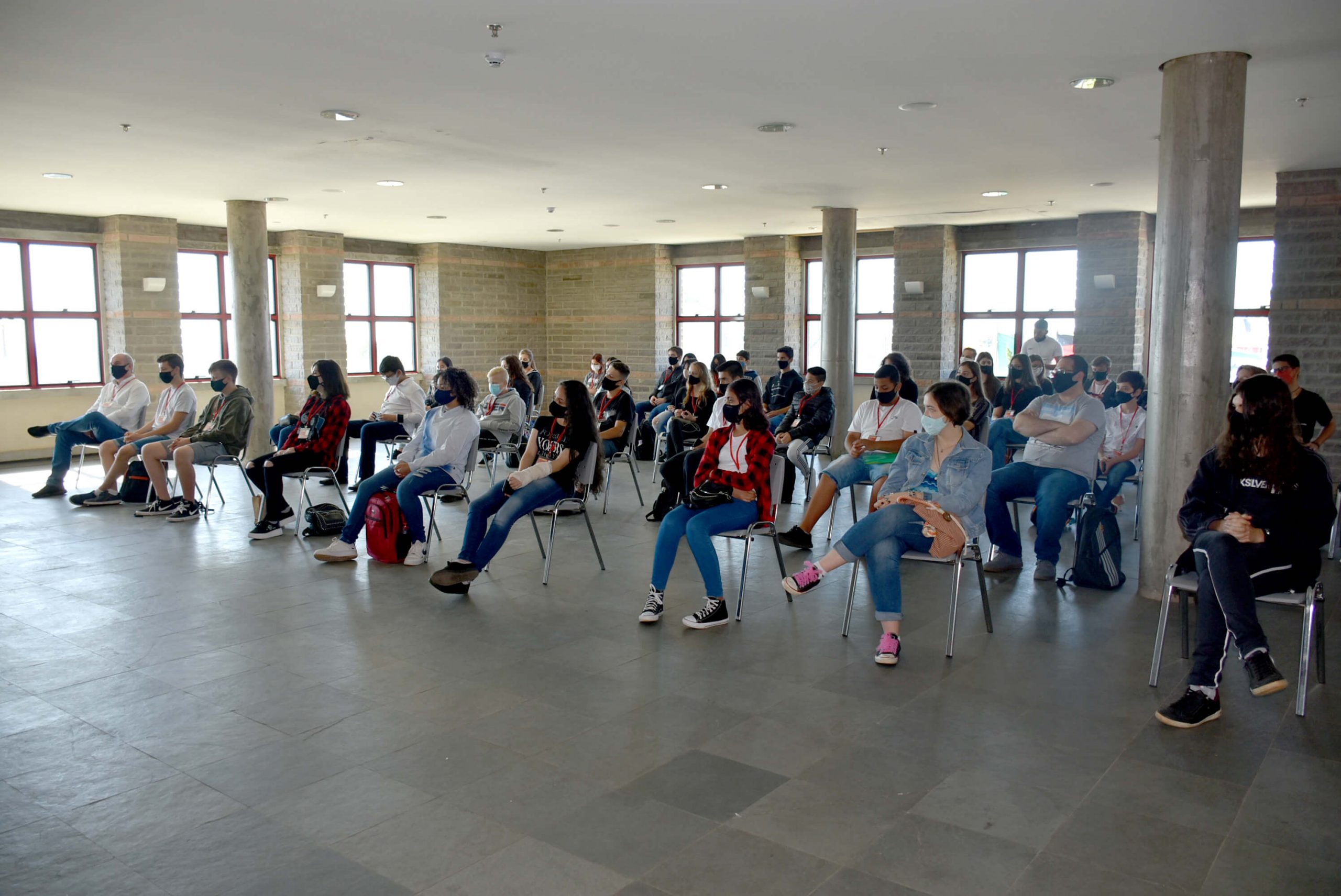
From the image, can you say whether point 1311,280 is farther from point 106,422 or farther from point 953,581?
point 106,422

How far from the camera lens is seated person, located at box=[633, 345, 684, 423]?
1041 centimetres

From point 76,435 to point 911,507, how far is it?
7855 millimetres

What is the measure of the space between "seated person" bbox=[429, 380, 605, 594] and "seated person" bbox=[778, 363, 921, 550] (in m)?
1.59

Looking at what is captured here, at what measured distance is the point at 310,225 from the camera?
13336 millimetres

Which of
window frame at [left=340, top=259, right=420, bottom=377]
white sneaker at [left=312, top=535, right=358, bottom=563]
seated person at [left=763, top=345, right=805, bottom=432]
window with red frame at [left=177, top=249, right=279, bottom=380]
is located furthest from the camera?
window frame at [left=340, top=259, right=420, bottom=377]

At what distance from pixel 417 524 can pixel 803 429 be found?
2.91 metres

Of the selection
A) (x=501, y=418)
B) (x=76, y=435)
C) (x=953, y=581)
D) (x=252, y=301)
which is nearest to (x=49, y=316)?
(x=252, y=301)

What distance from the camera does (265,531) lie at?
6.90m

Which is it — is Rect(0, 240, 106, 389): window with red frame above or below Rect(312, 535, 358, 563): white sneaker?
above

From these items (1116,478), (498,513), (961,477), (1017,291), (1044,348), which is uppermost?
(1017,291)

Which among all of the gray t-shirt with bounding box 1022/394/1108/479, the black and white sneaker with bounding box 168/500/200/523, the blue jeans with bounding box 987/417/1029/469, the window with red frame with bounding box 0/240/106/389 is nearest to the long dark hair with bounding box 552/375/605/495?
the gray t-shirt with bounding box 1022/394/1108/479

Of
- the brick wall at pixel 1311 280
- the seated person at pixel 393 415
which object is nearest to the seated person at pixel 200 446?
the seated person at pixel 393 415

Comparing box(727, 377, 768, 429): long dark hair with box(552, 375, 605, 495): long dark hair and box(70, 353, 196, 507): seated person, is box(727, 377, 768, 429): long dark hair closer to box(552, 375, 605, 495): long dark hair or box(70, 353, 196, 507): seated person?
Result: box(552, 375, 605, 495): long dark hair

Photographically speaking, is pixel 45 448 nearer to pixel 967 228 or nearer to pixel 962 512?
pixel 962 512
